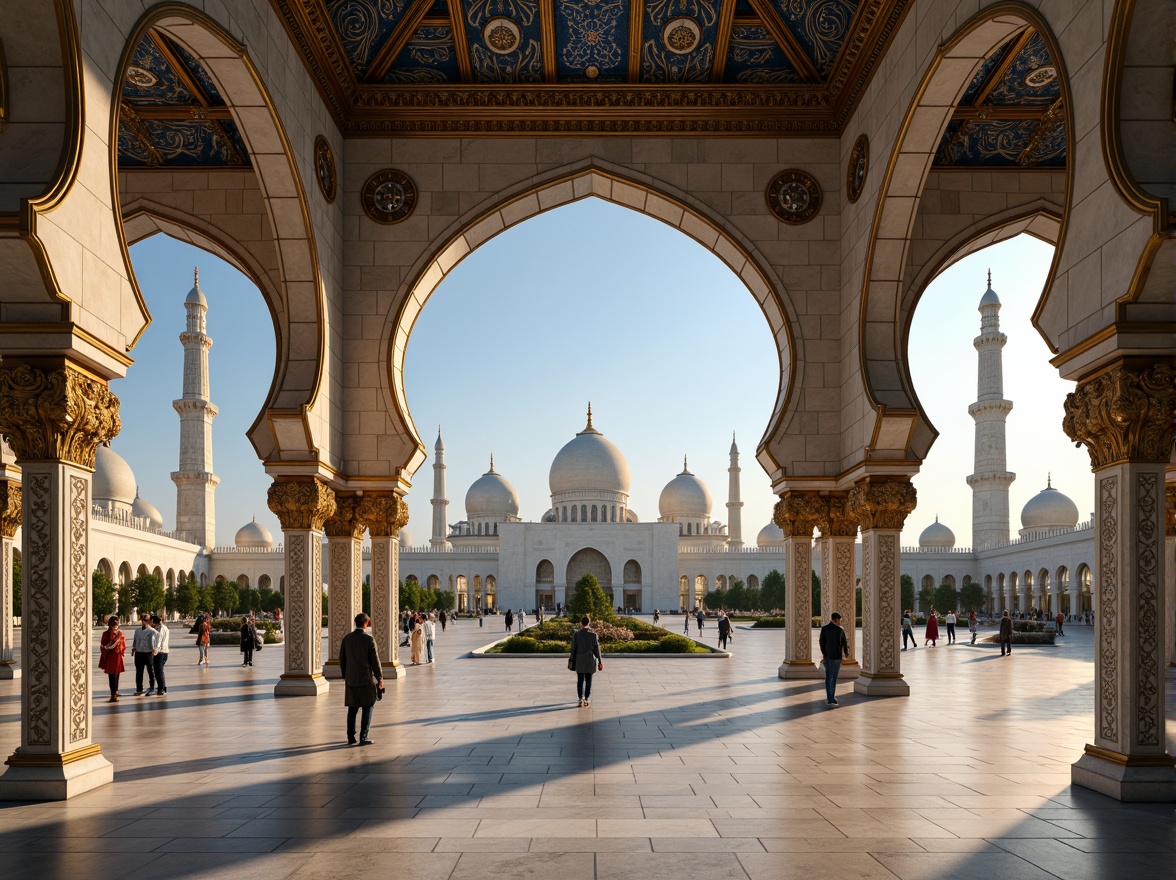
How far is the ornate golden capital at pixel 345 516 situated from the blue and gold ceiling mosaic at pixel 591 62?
4.20 metres

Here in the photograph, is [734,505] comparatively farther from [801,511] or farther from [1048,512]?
[801,511]

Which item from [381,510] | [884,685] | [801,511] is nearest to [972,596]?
[801,511]

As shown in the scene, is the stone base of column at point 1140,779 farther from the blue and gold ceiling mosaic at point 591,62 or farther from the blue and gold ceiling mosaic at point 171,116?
the blue and gold ceiling mosaic at point 171,116

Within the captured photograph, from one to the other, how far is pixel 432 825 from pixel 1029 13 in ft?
20.7

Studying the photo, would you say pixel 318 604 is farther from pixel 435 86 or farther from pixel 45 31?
pixel 45 31

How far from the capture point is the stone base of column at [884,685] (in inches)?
440

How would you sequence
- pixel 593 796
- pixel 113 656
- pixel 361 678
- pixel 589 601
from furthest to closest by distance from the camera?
1. pixel 589 601
2. pixel 113 656
3. pixel 361 678
4. pixel 593 796

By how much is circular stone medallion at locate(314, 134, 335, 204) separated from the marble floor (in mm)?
5370

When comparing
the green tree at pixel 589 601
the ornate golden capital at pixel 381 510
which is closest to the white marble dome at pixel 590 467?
the green tree at pixel 589 601

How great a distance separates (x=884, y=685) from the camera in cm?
1120

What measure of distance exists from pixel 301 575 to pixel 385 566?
190 cm

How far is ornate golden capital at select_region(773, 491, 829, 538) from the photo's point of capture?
1230cm

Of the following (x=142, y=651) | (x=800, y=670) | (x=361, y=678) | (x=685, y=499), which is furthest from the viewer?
(x=685, y=499)

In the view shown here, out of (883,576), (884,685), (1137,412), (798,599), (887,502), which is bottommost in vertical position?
(884,685)
